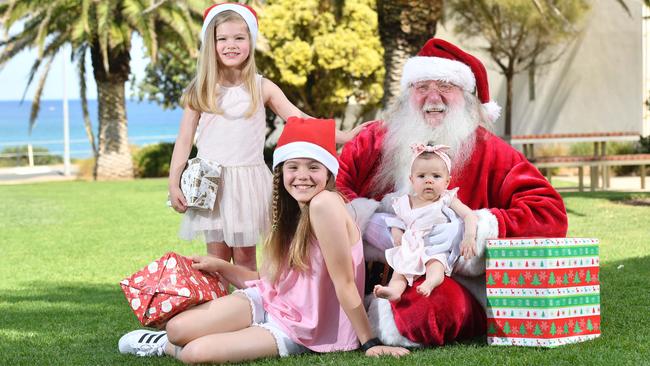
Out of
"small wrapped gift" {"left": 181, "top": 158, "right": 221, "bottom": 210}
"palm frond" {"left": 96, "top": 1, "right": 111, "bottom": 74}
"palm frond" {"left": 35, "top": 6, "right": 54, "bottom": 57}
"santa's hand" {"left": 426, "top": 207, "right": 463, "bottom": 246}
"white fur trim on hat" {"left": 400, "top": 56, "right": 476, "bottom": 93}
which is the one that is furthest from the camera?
"palm frond" {"left": 35, "top": 6, "right": 54, "bottom": 57}

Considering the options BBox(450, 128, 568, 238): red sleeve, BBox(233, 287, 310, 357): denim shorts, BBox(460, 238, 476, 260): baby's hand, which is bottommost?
BBox(233, 287, 310, 357): denim shorts

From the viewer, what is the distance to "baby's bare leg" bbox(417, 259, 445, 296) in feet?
14.4

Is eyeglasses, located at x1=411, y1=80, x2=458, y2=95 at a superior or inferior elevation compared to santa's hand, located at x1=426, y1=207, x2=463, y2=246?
superior

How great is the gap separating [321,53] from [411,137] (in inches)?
693

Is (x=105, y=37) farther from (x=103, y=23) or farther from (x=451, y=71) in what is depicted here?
(x=451, y=71)

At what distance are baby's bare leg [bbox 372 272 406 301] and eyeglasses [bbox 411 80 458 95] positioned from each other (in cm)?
106

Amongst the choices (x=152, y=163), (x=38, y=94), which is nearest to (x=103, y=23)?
(x=38, y=94)

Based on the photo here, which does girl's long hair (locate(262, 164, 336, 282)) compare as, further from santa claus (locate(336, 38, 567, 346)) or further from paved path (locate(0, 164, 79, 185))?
paved path (locate(0, 164, 79, 185))

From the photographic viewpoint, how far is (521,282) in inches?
174

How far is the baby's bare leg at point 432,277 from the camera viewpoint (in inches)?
172

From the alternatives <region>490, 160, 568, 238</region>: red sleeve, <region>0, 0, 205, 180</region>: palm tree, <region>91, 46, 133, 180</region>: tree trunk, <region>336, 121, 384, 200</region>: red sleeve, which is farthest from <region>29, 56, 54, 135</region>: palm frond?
<region>490, 160, 568, 238</region>: red sleeve

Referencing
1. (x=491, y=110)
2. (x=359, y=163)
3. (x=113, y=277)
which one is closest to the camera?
(x=491, y=110)

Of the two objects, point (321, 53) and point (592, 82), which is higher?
point (321, 53)

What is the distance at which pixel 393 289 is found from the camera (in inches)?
174
